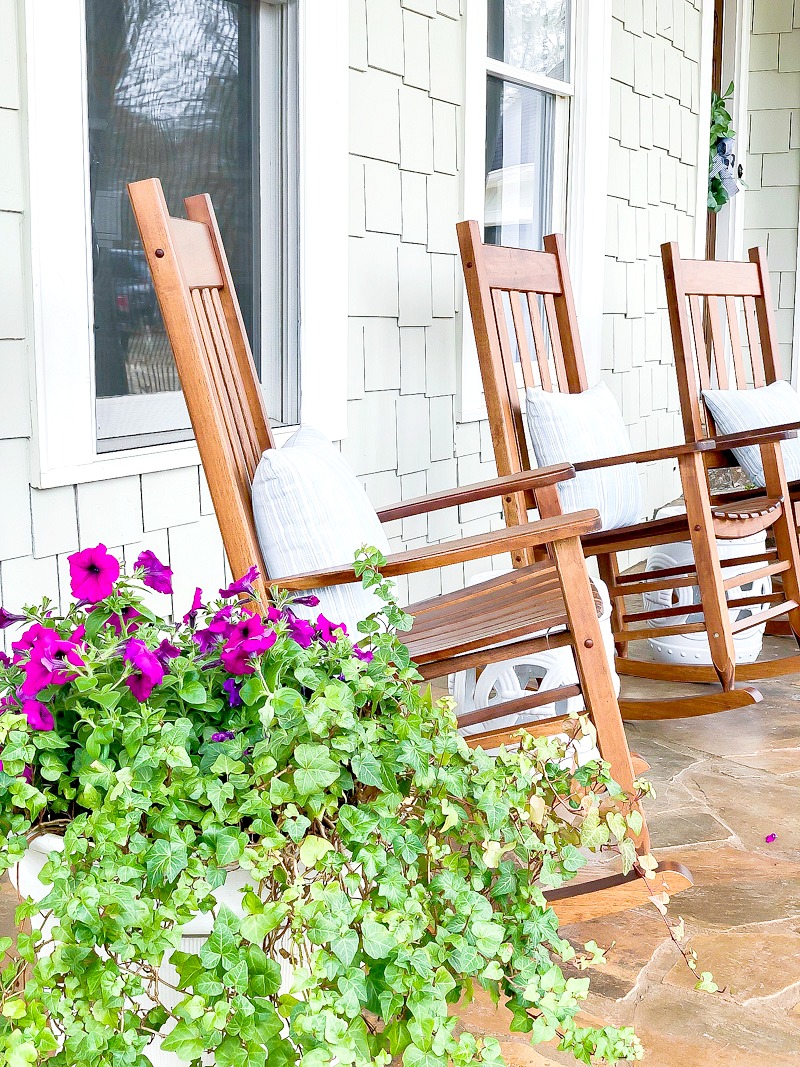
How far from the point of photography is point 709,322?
312 cm

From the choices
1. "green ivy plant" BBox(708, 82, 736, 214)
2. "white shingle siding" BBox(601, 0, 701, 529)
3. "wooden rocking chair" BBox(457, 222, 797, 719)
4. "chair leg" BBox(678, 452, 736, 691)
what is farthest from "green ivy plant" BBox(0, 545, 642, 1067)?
"green ivy plant" BBox(708, 82, 736, 214)

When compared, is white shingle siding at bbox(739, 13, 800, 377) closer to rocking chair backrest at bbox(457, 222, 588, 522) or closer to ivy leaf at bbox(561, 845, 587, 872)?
rocking chair backrest at bbox(457, 222, 588, 522)

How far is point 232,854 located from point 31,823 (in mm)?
185

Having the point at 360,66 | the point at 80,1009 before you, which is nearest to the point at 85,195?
the point at 360,66

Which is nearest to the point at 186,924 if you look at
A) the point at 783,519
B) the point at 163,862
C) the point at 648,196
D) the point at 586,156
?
the point at 163,862

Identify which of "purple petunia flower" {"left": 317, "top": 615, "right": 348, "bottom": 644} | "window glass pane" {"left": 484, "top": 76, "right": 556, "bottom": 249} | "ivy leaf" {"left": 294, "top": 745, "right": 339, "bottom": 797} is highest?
"window glass pane" {"left": 484, "top": 76, "right": 556, "bottom": 249}

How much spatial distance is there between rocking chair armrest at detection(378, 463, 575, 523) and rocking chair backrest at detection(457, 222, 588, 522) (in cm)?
47

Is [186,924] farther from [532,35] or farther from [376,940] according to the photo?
[532,35]

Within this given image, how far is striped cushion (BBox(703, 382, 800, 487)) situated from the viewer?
294 centimetres

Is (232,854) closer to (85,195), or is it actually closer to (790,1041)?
(790,1041)

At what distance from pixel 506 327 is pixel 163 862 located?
6.34ft

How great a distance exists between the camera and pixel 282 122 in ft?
7.98

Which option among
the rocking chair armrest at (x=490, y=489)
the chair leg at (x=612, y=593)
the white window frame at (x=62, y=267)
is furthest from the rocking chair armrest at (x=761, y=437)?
the white window frame at (x=62, y=267)

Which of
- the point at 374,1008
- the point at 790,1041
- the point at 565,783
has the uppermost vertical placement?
the point at 565,783
